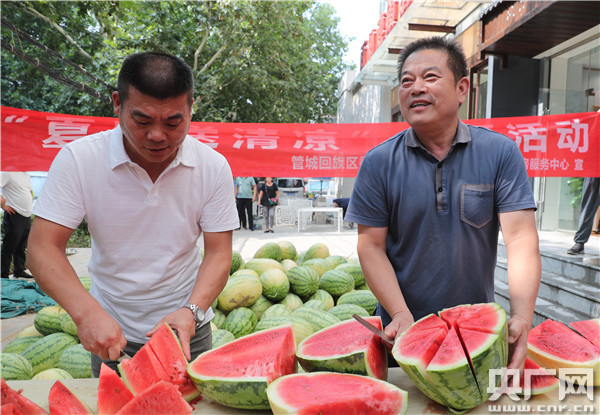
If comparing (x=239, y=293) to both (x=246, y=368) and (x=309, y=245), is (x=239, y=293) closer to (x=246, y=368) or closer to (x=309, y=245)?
(x=246, y=368)

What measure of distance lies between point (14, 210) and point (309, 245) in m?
6.48

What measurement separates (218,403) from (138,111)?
1076 millimetres

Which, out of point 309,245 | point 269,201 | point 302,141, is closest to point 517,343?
point 302,141

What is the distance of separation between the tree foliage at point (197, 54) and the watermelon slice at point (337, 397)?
8.38 m

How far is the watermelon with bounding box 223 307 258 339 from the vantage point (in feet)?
11.6

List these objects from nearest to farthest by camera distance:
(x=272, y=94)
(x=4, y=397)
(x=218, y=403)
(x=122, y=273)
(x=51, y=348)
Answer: (x=4, y=397)
(x=218, y=403)
(x=122, y=273)
(x=51, y=348)
(x=272, y=94)

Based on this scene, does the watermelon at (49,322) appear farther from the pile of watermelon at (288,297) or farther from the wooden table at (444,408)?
the wooden table at (444,408)

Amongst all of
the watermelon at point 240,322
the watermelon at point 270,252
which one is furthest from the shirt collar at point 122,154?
the watermelon at point 270,252

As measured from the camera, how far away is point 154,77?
1.61m

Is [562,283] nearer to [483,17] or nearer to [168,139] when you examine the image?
[168,139]

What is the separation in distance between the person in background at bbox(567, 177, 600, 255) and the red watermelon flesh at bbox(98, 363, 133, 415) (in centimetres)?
598

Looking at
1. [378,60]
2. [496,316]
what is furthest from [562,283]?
[378,60]

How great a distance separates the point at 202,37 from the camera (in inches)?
505

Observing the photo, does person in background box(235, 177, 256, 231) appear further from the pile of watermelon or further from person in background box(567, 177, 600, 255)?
person in background box(567, 177, 600, 255)
